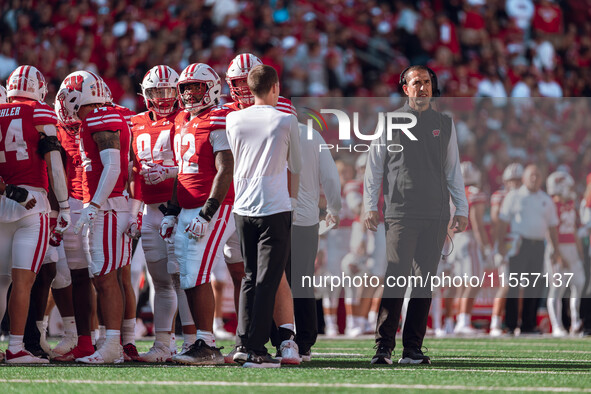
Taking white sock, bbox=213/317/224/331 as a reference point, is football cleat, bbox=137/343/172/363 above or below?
above

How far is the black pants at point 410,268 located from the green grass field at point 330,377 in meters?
0.28

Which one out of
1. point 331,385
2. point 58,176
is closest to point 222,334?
point 58,176

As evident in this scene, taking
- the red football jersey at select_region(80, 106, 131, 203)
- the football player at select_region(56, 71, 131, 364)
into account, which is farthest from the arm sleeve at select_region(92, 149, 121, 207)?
the red football jersey at select_region(80, 106, 131, 203)

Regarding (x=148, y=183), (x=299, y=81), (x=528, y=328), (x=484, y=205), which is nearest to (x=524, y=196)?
(x=484, y=205)

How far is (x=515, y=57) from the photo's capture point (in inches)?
735

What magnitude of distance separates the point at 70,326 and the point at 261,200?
2.35 meters

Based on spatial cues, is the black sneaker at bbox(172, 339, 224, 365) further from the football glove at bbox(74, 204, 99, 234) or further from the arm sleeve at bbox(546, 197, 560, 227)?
the arm sleeve at bbox(546, 197, 560, 227)

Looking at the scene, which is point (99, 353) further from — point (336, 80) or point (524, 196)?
point (336, 80)

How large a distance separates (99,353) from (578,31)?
48.2 feet

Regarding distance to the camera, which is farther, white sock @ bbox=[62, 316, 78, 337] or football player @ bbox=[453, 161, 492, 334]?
football player @ bbox=[453, 161, 492, 334]

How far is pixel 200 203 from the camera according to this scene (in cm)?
709

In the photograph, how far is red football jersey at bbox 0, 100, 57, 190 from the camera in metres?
7.19

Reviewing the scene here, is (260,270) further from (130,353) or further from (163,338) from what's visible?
(130,353)

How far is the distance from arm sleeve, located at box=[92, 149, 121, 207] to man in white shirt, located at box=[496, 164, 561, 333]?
631 centimetres
